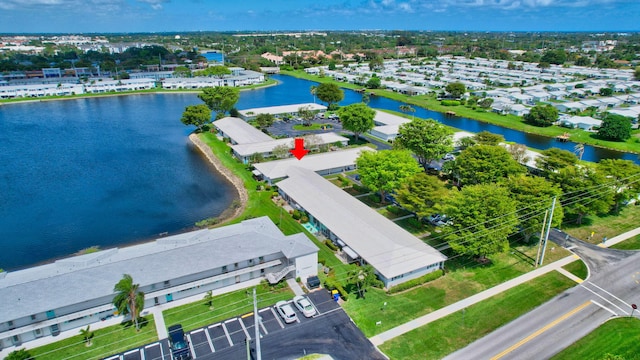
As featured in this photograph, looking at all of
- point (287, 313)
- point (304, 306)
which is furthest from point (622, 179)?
point (287, 313)

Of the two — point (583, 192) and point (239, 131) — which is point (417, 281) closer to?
point (583, 192)

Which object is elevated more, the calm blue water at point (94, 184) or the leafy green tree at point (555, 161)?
the leafy green tree at point (555, 161)

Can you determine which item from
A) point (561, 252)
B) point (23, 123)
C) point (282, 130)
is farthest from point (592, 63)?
point (23, 123)

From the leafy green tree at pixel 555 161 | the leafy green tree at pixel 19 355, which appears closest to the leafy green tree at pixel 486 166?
the leafy green tree at pixel 555 161

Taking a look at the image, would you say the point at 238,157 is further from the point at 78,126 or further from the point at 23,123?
the point at 23,123

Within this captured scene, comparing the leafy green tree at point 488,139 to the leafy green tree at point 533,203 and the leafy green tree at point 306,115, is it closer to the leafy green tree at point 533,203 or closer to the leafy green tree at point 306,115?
the leafy green tree at point 533,203

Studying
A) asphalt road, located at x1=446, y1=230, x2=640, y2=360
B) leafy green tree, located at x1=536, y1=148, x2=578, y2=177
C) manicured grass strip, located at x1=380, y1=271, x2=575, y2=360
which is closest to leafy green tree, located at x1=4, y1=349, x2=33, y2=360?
manicured grass strip, located at x1=380, y1=271, x2=575, y2=360
